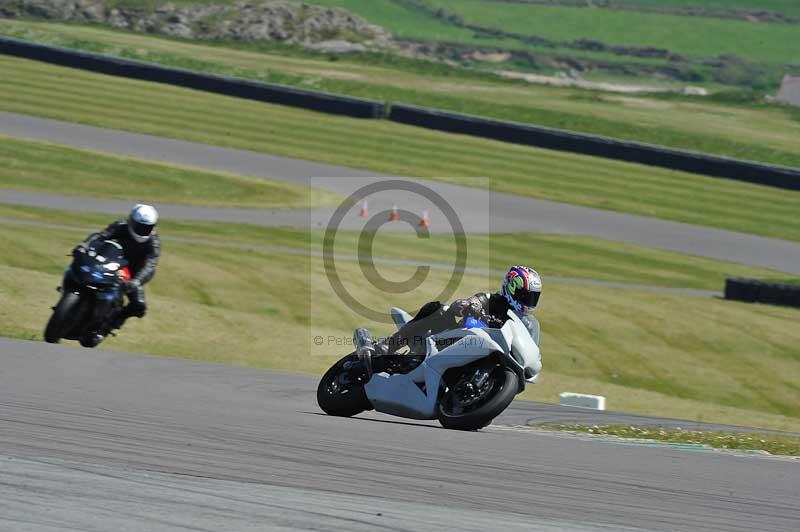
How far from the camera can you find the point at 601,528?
219 inches

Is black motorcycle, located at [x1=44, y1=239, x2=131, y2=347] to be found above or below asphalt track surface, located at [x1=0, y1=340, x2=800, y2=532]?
below

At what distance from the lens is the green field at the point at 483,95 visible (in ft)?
146

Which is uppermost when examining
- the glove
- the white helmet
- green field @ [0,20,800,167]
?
the white helmet

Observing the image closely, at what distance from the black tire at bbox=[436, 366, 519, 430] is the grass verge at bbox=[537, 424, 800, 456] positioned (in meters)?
2.26

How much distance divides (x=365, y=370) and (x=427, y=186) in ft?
85.3

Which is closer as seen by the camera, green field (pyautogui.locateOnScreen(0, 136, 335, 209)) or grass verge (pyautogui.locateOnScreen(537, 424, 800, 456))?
grass verge (pyautogui.locateOnScreen(537, 424, 800, 456))

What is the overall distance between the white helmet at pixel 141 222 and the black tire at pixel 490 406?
574 cm

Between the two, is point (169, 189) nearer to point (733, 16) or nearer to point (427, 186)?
point (427, 186)

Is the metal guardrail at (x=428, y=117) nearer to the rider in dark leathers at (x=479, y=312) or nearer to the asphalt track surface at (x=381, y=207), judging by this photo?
the asphalt track surface at (x=381, y=207)

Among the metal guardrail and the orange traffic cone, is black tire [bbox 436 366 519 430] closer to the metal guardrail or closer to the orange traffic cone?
the orange traffic cone

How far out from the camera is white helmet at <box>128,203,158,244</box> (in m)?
14.1

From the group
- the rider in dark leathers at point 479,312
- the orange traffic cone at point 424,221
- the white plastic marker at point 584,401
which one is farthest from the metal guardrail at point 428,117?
the rider in dark leathers at point 479,312

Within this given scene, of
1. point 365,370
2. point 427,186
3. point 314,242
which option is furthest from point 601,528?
point 427,186

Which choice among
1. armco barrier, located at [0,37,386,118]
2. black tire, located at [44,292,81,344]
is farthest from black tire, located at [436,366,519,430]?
armco barrier, located at [0,37,386,118]
